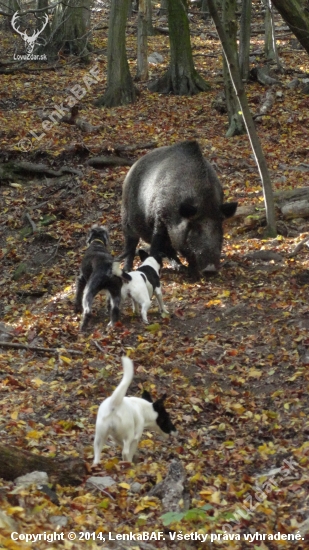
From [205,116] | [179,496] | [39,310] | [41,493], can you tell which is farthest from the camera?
[205,116]

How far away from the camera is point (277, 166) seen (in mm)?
16547

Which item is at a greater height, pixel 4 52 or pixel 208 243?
pixel 4 52

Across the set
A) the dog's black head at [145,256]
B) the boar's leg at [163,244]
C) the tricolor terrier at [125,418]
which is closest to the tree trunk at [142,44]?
the boar's leg at [163,244]

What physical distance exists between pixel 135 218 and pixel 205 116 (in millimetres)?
8034

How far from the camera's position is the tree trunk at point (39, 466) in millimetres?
5746

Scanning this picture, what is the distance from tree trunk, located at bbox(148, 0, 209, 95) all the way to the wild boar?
9.73 metres

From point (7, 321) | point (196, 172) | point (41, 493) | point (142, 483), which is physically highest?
point (196, 172)

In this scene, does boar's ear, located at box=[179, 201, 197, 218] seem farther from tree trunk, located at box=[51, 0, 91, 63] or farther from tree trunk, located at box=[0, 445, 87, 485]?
tree trunk, located at box=[51, 0, 91, 63]

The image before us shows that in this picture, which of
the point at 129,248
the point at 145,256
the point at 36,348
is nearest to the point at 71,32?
the point at 129,248

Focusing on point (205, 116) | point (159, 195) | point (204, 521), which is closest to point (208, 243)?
point (159, 195)

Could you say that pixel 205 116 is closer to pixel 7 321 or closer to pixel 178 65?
pixel 178 65

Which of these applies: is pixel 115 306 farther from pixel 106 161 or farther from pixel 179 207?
pixel 106 161

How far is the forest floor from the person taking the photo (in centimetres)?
583

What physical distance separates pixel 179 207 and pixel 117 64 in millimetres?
10722
